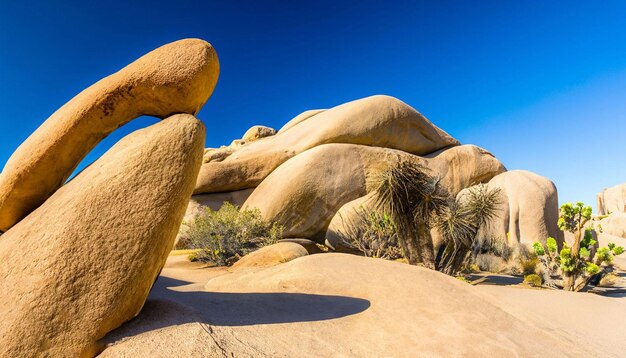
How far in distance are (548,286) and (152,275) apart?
11.0 m

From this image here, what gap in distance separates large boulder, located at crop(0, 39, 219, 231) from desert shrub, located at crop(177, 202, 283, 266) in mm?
8946

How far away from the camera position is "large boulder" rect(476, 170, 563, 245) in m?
16.0

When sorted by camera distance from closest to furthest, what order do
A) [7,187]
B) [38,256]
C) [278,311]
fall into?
1. [38,256]
2. [7,187]
3. [278,311]

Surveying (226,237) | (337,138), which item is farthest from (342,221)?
(226,237)

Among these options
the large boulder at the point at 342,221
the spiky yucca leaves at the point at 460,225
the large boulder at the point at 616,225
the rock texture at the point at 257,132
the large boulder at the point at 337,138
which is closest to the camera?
the spiky yucca leaves at the point at 460,225

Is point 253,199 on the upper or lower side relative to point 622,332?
upper

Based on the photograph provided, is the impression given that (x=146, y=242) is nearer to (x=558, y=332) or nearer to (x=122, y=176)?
(x=122, y=176)

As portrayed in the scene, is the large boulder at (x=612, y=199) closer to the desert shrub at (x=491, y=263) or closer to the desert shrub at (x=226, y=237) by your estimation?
the desert shrub at (x=491, y=263)

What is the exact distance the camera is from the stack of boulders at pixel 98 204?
115 inches

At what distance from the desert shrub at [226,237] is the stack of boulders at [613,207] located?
4033cm

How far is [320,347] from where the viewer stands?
3346 millimetres

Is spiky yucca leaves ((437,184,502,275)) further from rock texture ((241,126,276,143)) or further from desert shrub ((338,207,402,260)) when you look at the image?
rock texture ((241,126,276,143))

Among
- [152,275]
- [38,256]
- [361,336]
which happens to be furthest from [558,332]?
[38,256]

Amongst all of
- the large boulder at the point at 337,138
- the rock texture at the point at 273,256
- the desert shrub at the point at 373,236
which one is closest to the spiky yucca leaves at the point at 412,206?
the desert shrub at the point at 373,236
